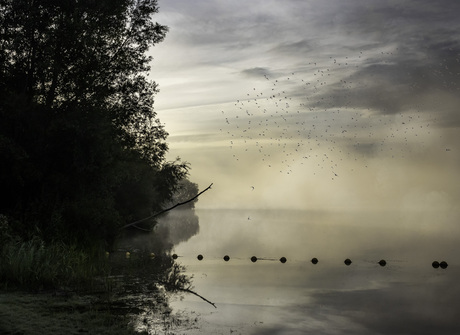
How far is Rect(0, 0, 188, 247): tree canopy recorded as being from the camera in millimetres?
21984

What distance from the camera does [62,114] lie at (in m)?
23.7

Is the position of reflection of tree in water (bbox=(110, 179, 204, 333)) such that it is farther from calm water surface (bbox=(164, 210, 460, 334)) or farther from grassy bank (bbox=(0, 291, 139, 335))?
grassy bank (bbox=(0, 291, 139, 335))

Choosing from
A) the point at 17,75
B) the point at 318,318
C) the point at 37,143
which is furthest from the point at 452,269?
the point at 17,75

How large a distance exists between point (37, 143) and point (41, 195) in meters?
2.31

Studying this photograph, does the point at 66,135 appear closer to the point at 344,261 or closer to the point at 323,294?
the point at 323,294

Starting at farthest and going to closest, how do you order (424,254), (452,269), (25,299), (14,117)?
(424,254), (452,269), (14,117), (25,299)

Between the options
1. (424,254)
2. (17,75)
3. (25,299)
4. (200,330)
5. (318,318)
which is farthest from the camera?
(424,254)

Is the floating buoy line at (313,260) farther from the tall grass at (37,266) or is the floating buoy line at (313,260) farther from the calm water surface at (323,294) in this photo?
the tall grass at (37,266)

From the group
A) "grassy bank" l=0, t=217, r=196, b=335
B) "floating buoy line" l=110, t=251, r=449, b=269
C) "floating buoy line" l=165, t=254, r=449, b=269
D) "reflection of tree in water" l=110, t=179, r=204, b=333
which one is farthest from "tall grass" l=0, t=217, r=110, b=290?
"floating buoy line" l=165, t=254, r=449, b=269

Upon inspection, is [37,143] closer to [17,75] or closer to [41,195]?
[41,195]

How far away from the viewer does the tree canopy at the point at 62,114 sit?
2198cm

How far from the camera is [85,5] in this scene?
24719mm

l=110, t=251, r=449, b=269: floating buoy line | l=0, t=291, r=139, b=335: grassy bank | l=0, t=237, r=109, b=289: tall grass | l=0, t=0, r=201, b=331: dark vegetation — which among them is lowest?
l=0, t=291, r=139, b=335: grassy bank

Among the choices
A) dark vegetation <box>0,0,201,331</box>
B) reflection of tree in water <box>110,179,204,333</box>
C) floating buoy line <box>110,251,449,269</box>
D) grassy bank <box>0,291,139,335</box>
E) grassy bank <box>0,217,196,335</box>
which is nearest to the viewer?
grassy bank <box>0,291,139,335</box>
